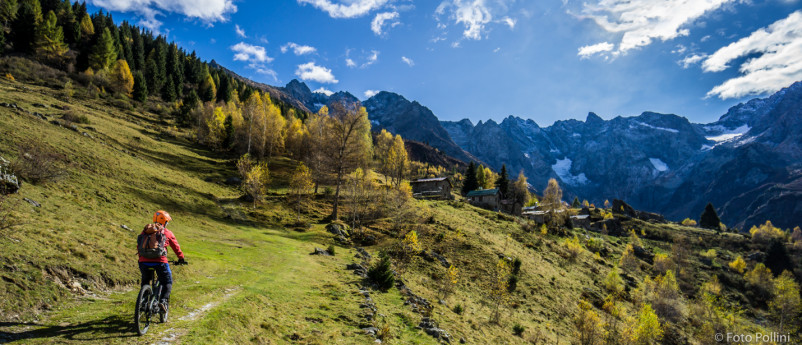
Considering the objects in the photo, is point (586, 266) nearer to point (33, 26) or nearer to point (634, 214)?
point (634, 214)

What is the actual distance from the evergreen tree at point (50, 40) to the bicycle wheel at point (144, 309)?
129m

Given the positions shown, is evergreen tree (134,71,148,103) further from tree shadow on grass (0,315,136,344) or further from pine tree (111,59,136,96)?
tree shadow on grass (0,315,136,344)

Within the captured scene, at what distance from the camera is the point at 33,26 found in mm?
87250

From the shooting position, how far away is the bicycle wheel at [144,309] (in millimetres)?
8019

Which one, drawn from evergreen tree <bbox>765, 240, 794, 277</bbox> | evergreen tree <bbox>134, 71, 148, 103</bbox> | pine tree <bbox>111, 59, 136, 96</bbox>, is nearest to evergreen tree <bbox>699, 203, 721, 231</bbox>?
evergreen tree <bbox>765, 240, 794, 277</bbox>

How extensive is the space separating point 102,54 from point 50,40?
11.2 m

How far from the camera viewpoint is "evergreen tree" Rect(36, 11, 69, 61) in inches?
3526

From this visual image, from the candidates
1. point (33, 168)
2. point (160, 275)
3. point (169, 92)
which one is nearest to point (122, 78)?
point (169, 92)

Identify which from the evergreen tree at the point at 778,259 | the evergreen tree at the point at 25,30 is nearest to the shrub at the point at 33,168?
the evergreen tree at the point at 25,30

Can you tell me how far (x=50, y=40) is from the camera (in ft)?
300

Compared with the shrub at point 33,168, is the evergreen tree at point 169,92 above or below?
above

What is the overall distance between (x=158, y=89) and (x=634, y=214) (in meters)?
205

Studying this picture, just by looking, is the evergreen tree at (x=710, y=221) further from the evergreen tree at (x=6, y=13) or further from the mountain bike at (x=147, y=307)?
the evergreen tree at (x=6, y=13)

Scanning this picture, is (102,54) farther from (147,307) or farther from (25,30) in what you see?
(147,307)
